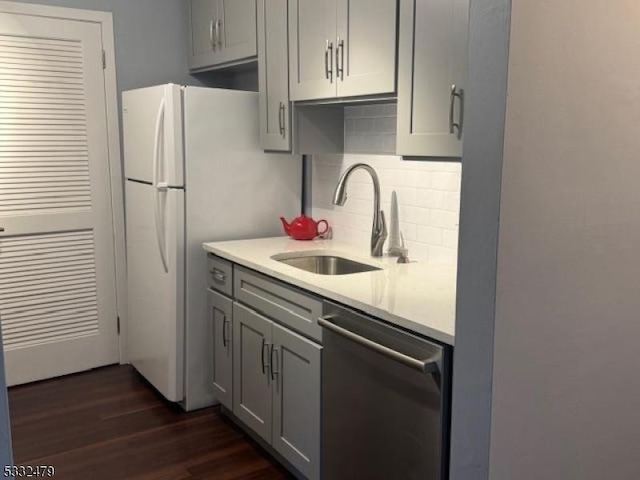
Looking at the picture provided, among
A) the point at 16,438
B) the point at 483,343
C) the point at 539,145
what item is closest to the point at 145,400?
the point at 16,438

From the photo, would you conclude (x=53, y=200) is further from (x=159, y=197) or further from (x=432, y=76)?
(x=432, y=76)

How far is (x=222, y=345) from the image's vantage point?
9.96 ft

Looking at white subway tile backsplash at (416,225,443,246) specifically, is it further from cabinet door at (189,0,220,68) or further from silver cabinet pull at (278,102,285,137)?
cabinet door at (189,0,220,68)

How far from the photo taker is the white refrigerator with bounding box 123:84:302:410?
9.96 feet

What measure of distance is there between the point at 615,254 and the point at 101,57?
10.3ft

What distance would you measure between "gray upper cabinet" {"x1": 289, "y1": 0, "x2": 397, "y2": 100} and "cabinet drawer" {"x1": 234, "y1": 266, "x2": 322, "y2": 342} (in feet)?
2.76

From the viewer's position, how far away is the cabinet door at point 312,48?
2570 mm

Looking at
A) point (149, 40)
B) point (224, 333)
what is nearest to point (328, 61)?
point (224, 333)

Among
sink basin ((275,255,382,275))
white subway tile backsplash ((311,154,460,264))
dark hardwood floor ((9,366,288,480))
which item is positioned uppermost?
white subway tile backsplash ((311,154,460,264))

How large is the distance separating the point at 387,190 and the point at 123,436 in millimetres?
1742

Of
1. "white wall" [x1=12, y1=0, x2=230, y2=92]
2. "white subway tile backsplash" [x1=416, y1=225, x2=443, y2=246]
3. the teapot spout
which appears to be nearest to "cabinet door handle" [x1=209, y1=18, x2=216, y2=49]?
"white wall" [x1=12, y1=0, x2=230, y2=92]

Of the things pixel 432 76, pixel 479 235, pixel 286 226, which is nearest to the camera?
pixel 479 235

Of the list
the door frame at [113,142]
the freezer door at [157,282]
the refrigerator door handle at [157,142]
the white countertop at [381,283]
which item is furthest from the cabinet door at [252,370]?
the door frame at [113,142]

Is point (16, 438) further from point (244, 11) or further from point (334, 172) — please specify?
point (244, 11)
